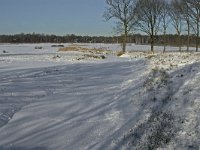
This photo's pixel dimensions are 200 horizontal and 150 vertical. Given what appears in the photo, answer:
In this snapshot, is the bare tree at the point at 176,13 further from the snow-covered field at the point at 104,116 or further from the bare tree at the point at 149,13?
the snow-covered field at the point at 104,116

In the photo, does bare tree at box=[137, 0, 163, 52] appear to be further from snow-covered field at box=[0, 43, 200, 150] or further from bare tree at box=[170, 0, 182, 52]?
snow-covered field at box=[0, 43, 200, 150]

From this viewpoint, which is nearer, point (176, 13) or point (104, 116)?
point (104, 116)

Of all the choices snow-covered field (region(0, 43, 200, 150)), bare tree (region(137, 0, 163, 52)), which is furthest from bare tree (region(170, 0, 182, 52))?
snow-covered field (region(0, 43, 200, 150))

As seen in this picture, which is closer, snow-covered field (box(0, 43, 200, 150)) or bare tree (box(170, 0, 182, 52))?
snow-covered field (box(0, 43, 200, 150))

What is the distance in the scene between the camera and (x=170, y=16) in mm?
66125

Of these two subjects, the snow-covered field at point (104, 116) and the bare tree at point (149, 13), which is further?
the bare tree at point (149, 13)

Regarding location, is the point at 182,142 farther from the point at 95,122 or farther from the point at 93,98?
the point at 93,98

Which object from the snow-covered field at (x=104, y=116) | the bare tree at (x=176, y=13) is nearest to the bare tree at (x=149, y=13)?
the bare tree at (x=176, y=13)

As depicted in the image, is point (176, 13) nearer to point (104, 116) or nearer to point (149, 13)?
point (149, 13)

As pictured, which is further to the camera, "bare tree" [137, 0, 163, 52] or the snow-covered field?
"bare tree" [137, 0, 163, 52]

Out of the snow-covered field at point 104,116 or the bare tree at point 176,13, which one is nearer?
the snow-covered field at point 104,116

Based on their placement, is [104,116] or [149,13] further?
[149,13]

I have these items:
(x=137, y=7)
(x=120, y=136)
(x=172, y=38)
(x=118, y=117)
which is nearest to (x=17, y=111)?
(x=118, y=117)

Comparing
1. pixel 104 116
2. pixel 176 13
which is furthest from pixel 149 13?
pixel 104 116
